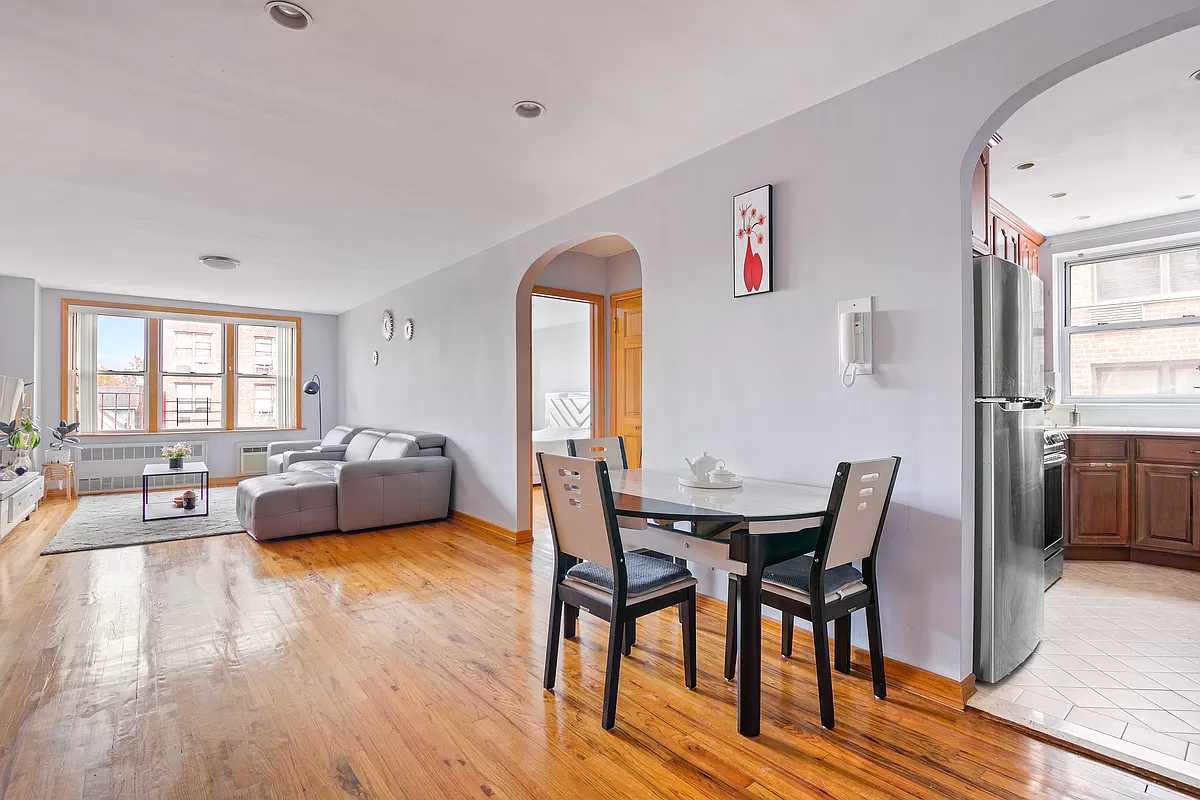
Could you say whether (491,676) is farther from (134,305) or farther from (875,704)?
(134,305)

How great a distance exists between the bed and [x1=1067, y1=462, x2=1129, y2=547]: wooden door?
500 cm

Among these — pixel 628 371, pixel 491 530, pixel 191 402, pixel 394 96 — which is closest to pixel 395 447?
pixel 491 530

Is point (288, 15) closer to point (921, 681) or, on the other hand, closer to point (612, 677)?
point (612, 677)

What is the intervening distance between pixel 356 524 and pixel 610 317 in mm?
2821

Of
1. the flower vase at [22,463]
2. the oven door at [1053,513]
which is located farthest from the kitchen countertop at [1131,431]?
the flower vase at [22,463]

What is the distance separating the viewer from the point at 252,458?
8148mm

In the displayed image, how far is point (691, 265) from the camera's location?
326 cm

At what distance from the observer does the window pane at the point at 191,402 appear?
774 centimetres

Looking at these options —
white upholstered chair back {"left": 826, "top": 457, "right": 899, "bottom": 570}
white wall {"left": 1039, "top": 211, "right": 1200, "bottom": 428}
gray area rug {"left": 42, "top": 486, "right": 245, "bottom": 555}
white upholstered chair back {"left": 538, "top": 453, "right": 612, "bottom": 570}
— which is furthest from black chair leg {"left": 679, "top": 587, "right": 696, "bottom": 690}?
gray area rug {"left": 42, "top": 486, "right": 245, "bottom": 555}

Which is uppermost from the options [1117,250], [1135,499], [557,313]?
[557,313]

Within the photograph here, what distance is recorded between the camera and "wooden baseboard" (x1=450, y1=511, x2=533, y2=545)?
468 centimetres

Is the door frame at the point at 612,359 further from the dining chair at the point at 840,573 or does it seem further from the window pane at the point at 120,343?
the window pane at the point at 120,343

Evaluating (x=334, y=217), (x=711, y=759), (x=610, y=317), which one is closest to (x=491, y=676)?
(x=711, y=759)

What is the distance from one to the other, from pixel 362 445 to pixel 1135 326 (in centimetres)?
677
